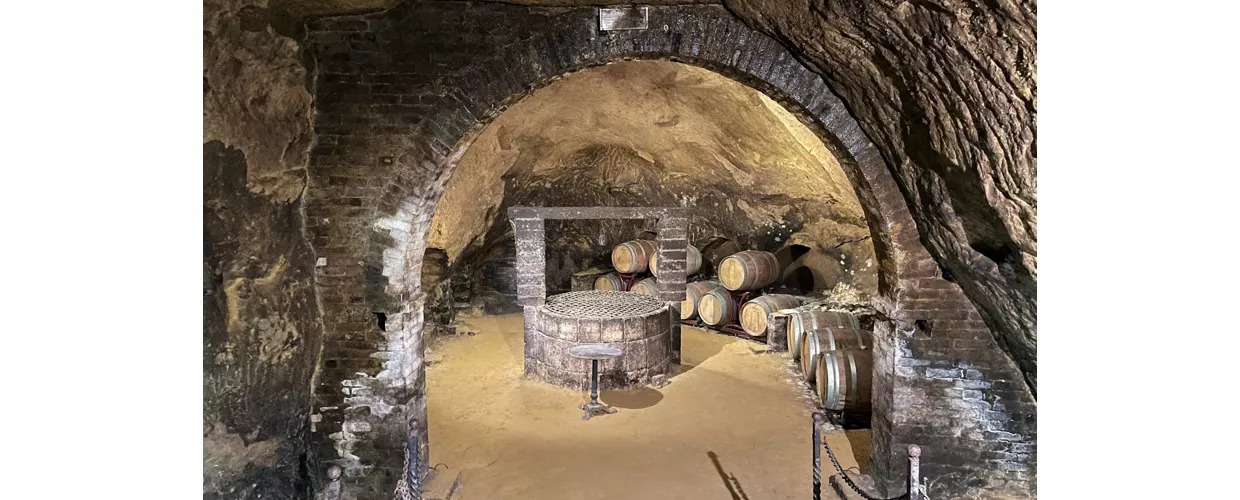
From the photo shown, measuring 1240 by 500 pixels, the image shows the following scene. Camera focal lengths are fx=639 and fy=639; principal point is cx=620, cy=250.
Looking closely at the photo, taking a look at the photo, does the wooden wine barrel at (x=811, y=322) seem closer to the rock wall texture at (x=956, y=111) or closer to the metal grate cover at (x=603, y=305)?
the metal grate cover at (x=603, y=305)

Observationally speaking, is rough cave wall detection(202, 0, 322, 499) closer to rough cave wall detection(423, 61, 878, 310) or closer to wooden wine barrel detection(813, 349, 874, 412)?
rough cave wall detection(423, 61, 878, 310)

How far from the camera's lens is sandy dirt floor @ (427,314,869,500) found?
551 cm

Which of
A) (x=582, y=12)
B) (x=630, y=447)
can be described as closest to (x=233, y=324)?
(x=582, y=12)

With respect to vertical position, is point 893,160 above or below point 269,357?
above

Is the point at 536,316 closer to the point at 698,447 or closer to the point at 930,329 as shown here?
the point at 698,447

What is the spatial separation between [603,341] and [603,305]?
2.95ft

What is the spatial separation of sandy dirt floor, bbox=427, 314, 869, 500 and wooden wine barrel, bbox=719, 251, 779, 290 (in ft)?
3.98

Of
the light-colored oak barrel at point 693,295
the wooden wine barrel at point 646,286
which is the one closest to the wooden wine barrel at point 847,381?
the light-colored oak barrel at point 693,295

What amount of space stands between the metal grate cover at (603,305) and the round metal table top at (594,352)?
2.13ft

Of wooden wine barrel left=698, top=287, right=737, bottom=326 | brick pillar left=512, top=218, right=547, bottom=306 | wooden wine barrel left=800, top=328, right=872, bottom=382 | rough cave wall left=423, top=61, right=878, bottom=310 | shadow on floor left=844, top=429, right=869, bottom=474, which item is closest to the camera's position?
shadow on floor left=844, top=429, right=869, bottom=474

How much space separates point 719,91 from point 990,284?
162 inches

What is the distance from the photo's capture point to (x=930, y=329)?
15.3 feet

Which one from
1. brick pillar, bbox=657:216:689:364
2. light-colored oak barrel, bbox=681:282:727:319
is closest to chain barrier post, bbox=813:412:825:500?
brick pillar, bbox=657:216:689:364

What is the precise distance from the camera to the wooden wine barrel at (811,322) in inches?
319
